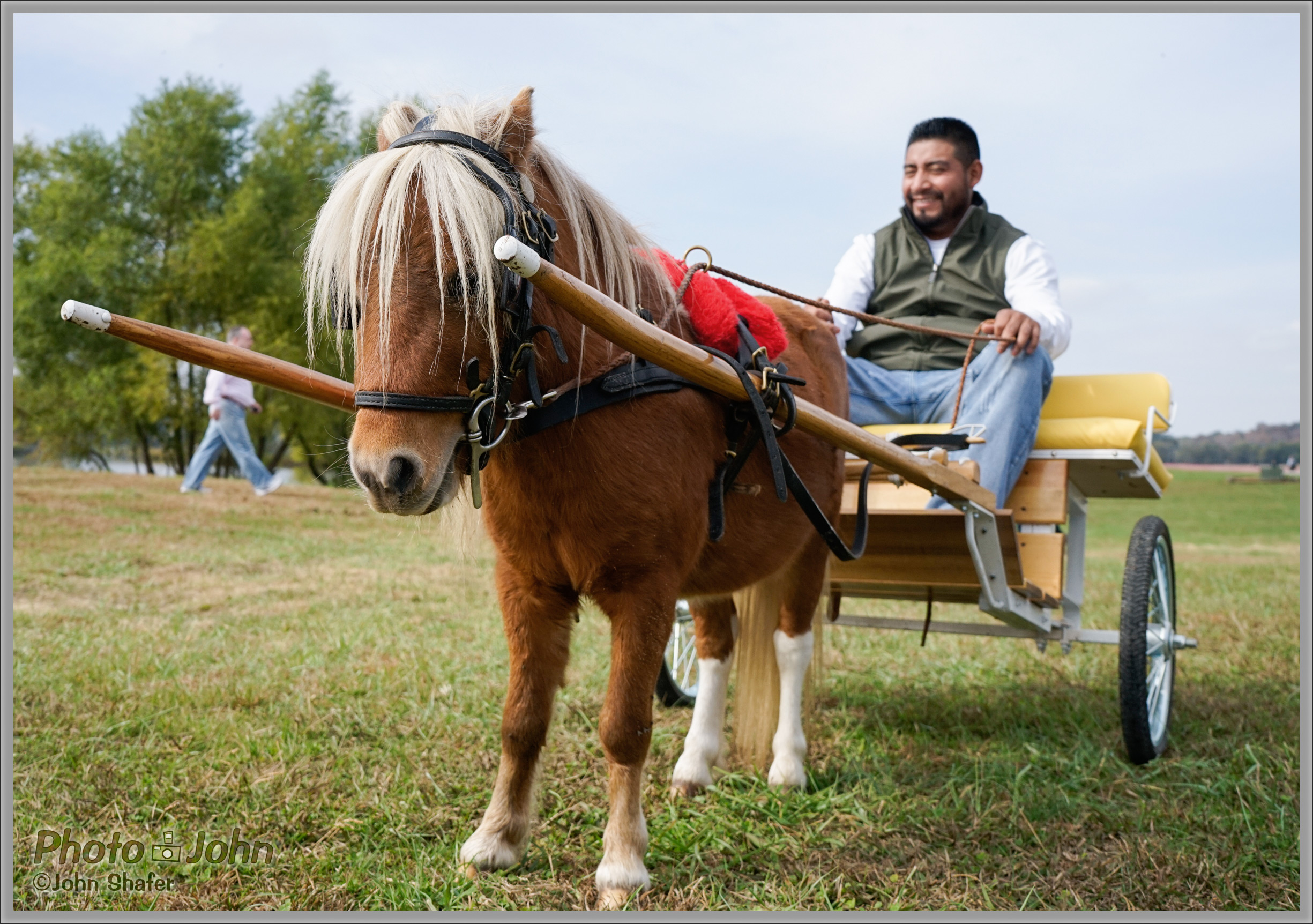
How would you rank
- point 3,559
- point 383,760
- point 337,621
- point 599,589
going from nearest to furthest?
point 599,589 < point 3,559 < point 383,760 < point 337,621

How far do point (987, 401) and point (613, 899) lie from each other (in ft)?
7.48

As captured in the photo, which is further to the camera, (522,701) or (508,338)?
(522,701)

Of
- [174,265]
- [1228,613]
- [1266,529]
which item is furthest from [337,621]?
[174,265]

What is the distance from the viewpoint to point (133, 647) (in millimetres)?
4613

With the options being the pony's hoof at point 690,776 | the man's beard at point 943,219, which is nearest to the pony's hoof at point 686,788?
the pony's hoof at point 690,776

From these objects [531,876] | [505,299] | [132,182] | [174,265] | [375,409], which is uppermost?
[132,182]

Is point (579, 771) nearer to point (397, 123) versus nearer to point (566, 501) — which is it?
point (566, 501)

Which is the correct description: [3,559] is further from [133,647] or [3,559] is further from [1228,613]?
[1228,613]

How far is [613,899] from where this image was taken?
2.37 metres

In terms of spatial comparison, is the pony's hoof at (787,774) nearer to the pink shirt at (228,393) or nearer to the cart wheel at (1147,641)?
the cart wheel at (1147,641)

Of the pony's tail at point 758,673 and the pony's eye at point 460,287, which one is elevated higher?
the pony's eye at point 460,287

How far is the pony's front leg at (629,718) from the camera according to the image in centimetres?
233

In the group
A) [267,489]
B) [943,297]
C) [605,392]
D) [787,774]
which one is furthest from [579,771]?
[267,489]

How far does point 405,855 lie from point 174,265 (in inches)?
991
